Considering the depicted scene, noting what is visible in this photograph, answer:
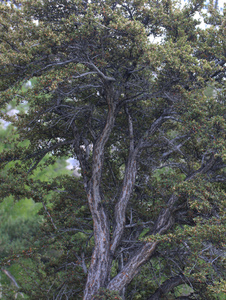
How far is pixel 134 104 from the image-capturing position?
366 inches

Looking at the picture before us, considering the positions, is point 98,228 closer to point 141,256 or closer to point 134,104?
point 141,256

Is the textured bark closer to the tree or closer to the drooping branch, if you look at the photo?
the tree

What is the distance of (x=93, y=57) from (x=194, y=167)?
4.23 meters

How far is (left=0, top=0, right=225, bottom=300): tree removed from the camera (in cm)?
645

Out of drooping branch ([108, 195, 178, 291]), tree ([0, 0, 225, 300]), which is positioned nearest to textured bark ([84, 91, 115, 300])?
tree ([0, 0, 225, 300])

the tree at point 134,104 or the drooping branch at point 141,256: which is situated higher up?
the tree at point 134,104

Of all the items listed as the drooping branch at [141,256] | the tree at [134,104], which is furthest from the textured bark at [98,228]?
the drooping branch at [141,256]

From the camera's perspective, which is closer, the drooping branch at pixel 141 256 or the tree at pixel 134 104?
the tree at pixel 134 104

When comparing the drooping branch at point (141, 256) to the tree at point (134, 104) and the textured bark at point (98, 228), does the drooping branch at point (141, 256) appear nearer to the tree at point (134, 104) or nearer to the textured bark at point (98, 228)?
the tree at point (134, 104)

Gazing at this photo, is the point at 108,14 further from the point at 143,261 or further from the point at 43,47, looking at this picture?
the point at 143,261

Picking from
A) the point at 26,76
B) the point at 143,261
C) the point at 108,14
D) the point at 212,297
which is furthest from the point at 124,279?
the point at 108,14

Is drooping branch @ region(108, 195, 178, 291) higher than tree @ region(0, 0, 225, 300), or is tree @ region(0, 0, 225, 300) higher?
tree @ region(0, 0, 225, 300)

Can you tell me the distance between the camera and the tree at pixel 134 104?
6445 millimetres

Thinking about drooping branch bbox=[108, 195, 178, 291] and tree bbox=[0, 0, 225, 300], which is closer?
tree bbox=[0, 0, 225, 300]
